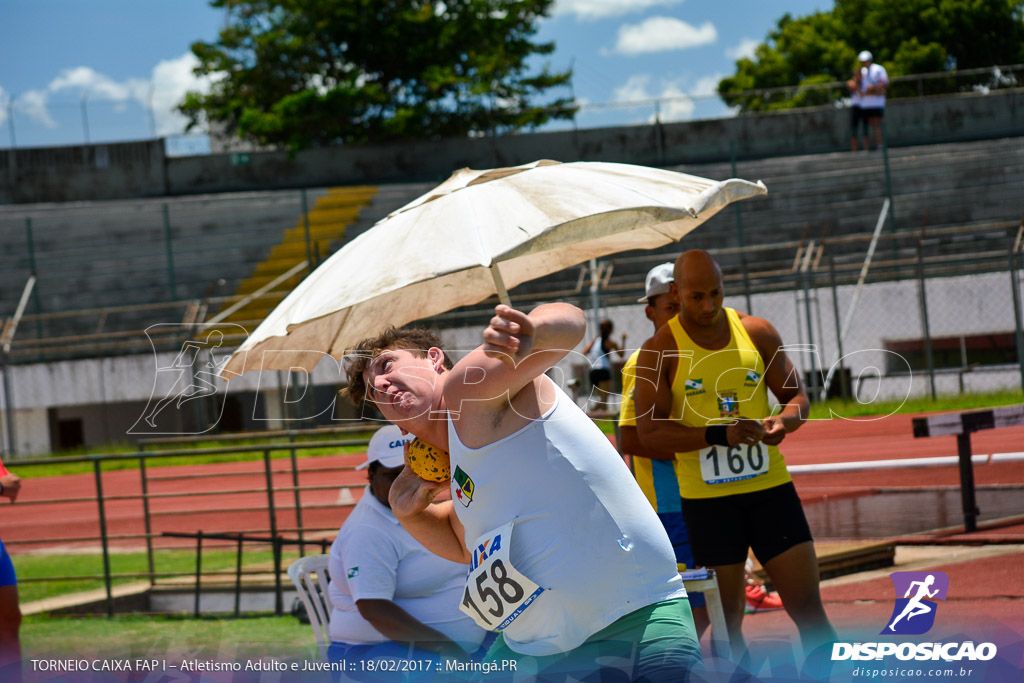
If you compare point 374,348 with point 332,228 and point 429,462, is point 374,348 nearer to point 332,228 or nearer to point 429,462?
point 429,462

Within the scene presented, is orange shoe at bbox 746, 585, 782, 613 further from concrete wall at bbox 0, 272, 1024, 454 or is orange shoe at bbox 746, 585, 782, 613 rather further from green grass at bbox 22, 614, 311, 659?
concrete wall at bbox 0, 272, 1024, 454

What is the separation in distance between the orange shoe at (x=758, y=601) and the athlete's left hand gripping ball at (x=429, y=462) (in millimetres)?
4206

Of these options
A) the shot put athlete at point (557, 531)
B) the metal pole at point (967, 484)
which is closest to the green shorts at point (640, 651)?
the shot put athlete at point (557, 531)

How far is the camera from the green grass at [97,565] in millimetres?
9406

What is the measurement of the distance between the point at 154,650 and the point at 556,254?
7.88 feet

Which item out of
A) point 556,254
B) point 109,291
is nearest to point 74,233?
point 109,291

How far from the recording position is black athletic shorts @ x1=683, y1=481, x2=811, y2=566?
4.67 m

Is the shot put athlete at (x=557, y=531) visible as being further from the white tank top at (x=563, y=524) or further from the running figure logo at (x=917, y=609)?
the running figure logo at (x=917, y=609)

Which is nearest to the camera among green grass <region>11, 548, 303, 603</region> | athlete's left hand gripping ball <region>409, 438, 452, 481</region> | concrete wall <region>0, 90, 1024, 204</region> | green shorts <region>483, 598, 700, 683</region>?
green shorts <region>483, 598, 700, 683</region>

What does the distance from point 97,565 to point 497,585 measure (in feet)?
29.3

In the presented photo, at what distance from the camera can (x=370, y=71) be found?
36656 millimetres

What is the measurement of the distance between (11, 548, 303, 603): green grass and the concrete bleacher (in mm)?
11648

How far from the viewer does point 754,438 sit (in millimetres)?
4547

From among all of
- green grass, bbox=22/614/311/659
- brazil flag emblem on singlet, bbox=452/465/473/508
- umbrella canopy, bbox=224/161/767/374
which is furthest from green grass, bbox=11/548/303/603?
brazil flag emblem on singlet, bbox=452/465/473/508
